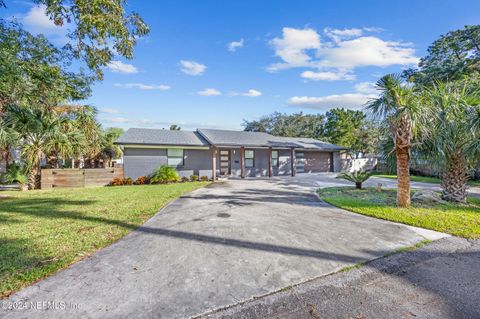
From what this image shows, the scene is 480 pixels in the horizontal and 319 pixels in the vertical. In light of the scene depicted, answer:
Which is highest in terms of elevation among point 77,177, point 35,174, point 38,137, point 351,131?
point 351,131

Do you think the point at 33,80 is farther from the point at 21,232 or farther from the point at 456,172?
the point at 456,172

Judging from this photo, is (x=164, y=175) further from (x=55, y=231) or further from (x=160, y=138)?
(x=55, y=231)

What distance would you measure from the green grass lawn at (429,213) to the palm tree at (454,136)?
0.87 metres

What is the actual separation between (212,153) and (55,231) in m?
11.9

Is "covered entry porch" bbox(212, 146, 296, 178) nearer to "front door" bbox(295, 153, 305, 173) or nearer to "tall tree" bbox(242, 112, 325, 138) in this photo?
"front door" bbox(295, 153, 305, 173)

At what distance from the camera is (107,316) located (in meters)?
2.29

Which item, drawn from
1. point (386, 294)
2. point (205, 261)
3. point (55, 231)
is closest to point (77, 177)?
point (55, 231)

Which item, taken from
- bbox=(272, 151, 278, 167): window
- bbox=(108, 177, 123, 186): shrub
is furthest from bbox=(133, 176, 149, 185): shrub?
bbox=(272, 151, 278, 167): window

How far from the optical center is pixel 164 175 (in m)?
14.4

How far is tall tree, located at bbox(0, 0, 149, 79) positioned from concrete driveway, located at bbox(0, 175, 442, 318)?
5068 mm

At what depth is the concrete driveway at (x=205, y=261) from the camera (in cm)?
253

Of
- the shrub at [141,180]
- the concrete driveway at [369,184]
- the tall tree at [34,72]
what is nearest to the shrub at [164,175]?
the shrub at [141,180]

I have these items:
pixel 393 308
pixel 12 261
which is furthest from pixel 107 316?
pixel 393 308

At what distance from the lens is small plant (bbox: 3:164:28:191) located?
12383mm
